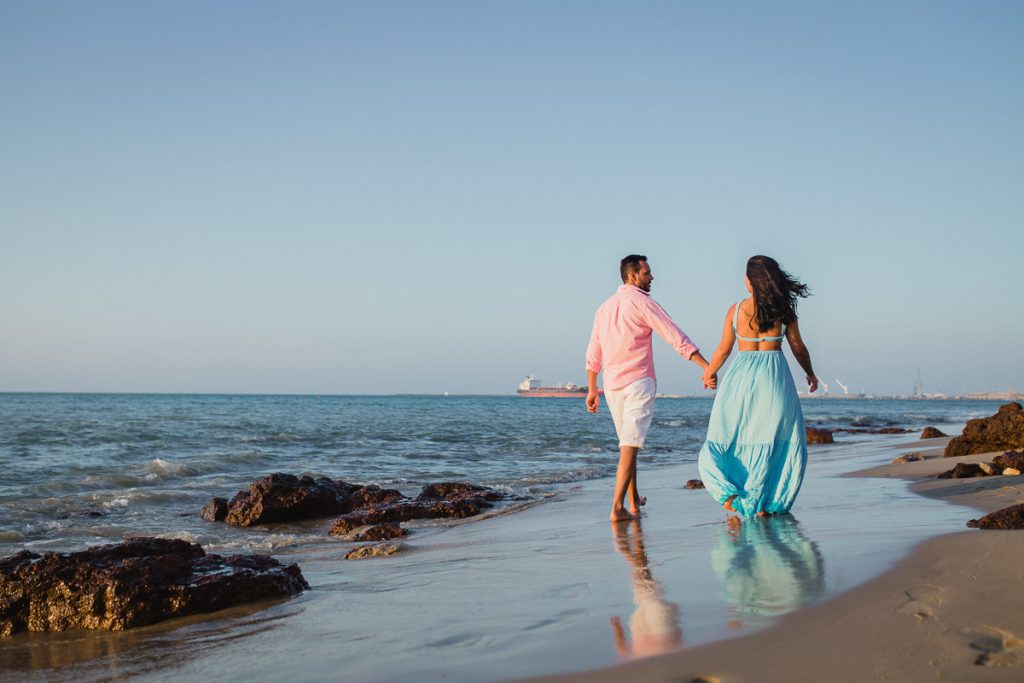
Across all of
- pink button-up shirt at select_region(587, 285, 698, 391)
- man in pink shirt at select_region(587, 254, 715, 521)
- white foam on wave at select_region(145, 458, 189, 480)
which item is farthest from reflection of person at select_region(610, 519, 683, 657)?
white foam on wave at select_region(145, 458, 189, 480)

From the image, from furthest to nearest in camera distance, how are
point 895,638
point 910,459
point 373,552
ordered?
point 910,459, point 373,552, point 895,638

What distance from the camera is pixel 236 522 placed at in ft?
28.3

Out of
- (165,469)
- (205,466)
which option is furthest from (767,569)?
(205,466)

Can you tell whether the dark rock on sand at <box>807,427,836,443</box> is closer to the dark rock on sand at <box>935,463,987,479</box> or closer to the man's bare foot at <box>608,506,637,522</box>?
the dark rock on sand at <box>935,463,987,479</box>

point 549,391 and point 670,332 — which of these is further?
point 549,391

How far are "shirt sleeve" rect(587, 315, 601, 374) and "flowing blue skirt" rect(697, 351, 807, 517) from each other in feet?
4.41

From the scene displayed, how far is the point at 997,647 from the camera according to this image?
7.84 ft

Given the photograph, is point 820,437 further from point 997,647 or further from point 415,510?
point 997,647

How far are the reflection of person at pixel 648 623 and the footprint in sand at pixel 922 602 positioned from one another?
2.62 ft

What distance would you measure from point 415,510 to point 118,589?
15.0 feet

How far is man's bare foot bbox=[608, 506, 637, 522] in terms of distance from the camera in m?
6.48

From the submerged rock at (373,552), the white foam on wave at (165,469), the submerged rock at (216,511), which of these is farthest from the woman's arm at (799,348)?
the white foam on wave at (165,469)

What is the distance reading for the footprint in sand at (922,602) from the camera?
108 inches

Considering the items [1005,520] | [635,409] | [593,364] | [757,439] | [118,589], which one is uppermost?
[593,364]
